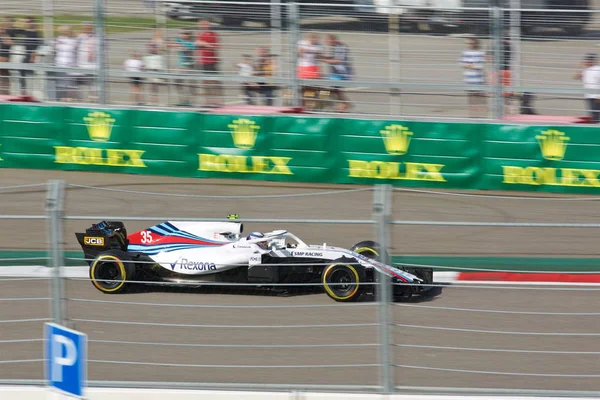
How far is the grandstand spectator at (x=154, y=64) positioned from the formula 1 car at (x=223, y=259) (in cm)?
492

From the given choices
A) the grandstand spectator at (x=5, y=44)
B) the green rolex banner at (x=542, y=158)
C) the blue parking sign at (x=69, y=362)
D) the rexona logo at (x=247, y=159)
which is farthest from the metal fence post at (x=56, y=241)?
the grandstand spectator at (x=5, y=44)

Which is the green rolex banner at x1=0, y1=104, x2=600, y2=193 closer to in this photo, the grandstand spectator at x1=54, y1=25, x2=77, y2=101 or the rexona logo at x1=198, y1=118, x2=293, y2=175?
the rexona logo at x1=198, y1=118, x2=293, y2=175

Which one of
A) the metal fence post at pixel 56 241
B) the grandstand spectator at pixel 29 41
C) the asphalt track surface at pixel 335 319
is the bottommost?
the asphalt track surface at pixel 335 319

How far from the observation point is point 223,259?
8.16 meters

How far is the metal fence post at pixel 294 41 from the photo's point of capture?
1252cm

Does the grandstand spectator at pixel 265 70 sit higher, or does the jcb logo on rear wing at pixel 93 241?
the grandstand spectator at pixel 265 70

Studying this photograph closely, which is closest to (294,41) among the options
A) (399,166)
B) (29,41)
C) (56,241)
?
(399,166)

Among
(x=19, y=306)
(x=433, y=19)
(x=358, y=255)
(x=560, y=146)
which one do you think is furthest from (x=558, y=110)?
(x=19, y=306)

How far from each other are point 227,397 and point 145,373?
3.92 ft

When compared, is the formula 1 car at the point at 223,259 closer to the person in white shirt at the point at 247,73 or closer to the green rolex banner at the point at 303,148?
the green rolex banner at the point at 303,148

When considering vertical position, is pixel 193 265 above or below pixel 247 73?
below

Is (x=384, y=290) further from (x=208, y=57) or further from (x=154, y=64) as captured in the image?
(x=154, y=64)

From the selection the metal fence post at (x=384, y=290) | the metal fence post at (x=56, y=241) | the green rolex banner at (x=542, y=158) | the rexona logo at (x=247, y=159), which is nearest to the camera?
the metal fence post at (x=384, y=290)

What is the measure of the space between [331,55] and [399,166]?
1.92 metres
